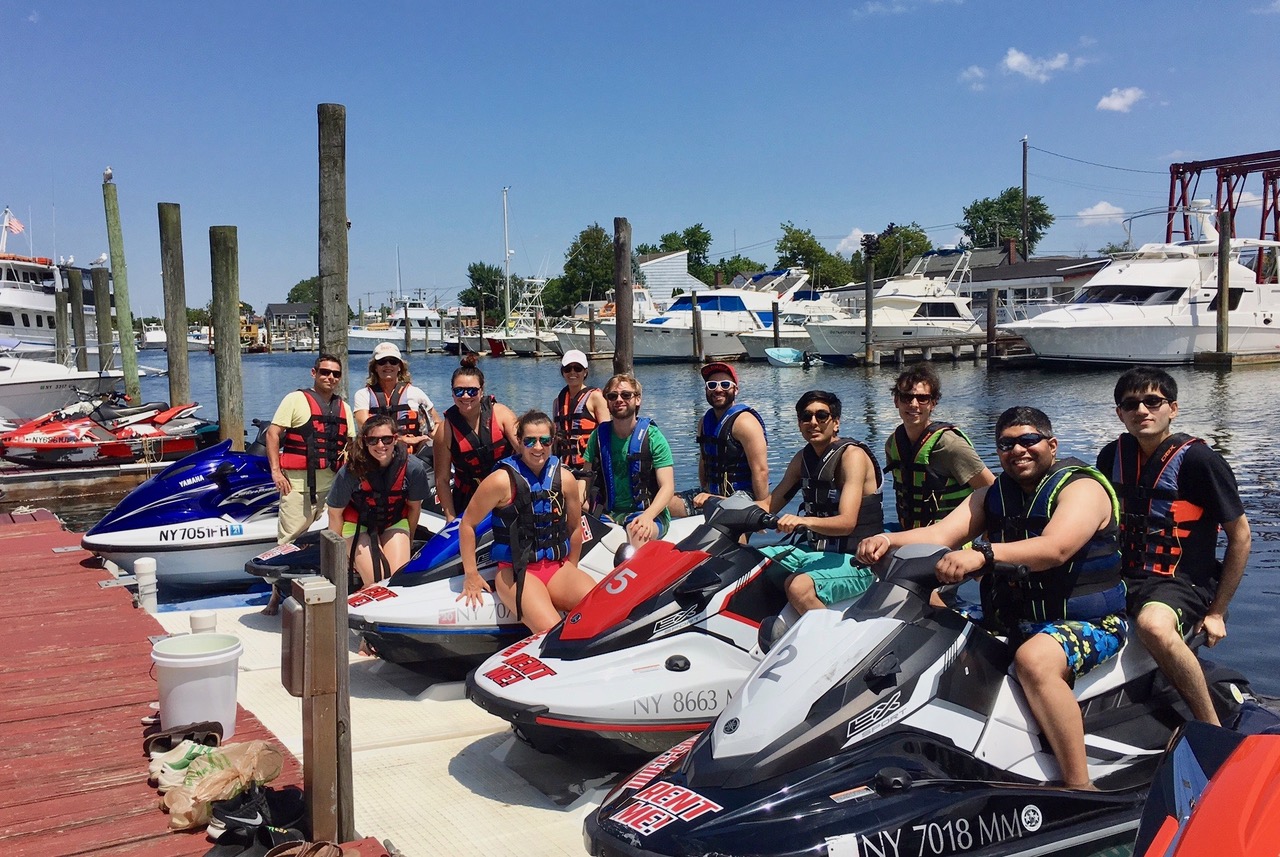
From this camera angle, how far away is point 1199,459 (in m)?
4.19

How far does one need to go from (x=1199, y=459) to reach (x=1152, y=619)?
79 centimetres

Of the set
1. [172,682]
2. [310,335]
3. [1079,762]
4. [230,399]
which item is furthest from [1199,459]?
[310,335]

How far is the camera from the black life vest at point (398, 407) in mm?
7502

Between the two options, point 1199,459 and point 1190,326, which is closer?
point 1199,459

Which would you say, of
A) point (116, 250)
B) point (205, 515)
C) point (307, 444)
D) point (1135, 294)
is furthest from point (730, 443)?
point (1135, 294)

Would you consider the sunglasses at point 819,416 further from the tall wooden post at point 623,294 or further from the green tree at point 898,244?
the green tree at point 898,244

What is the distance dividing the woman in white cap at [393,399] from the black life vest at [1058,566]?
4668 mm

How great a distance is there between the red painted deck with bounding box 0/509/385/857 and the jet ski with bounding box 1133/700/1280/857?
A: 251cm

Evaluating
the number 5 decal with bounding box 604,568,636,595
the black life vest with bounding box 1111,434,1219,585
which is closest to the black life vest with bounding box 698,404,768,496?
the number 5 decal with bounding box 604,568,636,595

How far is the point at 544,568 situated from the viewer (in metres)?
5.35

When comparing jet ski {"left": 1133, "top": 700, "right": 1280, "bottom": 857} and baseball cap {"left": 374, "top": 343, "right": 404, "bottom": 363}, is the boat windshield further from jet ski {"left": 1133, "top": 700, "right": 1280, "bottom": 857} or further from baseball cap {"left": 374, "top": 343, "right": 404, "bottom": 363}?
jet ski {"left": 1133, "top": 700, "right": 1280, "bottom": 857}

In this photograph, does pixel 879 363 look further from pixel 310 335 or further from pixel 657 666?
pixel 310 335

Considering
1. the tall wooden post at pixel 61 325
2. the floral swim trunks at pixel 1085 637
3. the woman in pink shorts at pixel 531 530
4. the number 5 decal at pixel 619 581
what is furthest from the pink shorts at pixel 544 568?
the tall wooden post at pixel 61 325

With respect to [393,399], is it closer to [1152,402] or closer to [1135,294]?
[1152,402]
